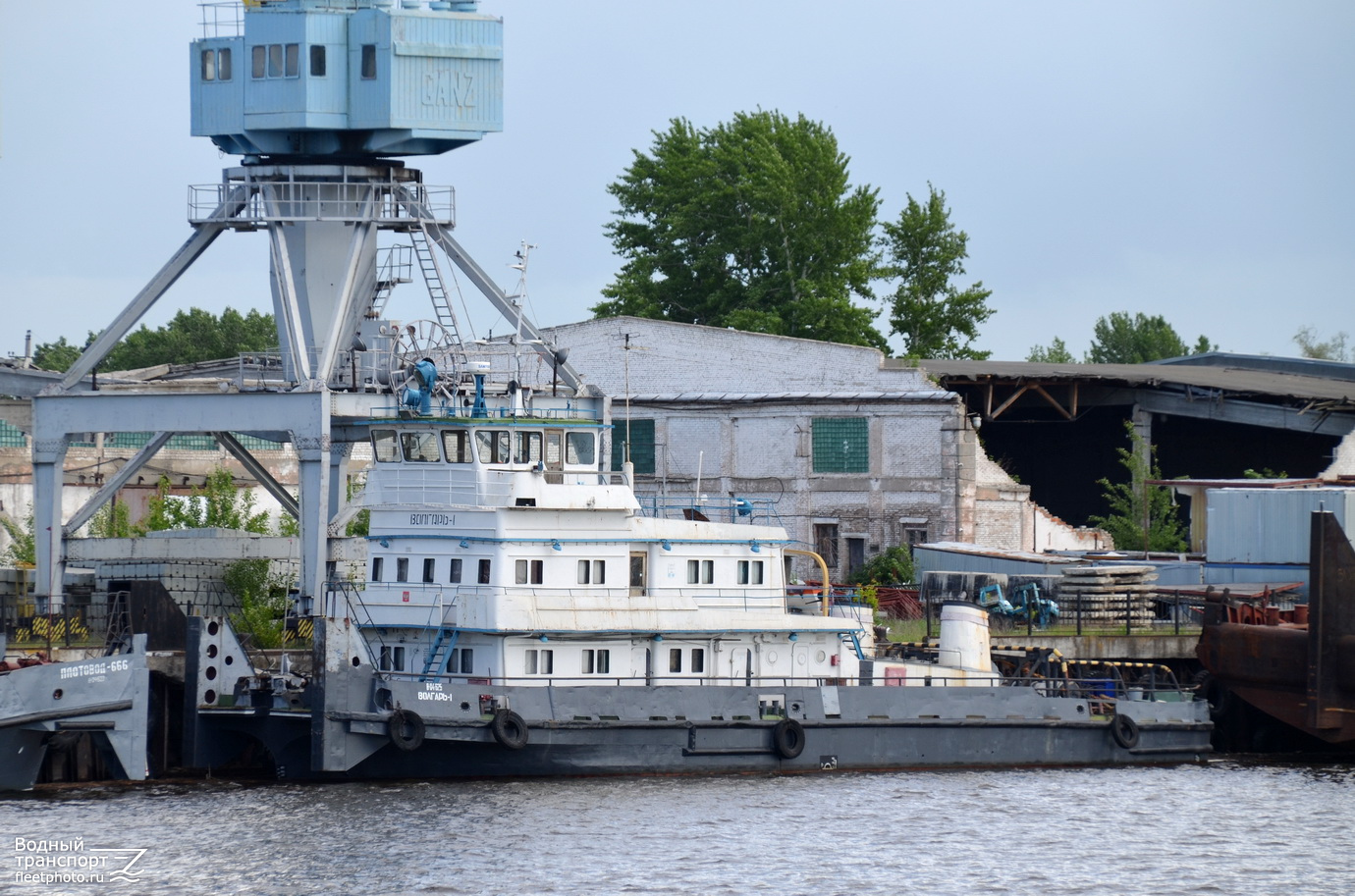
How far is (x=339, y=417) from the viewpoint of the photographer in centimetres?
3475

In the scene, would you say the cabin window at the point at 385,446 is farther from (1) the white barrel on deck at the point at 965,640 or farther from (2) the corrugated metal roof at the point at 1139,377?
(2) the corrugated metal roof at the point at 1139,377

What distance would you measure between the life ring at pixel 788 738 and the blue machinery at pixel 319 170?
876cm

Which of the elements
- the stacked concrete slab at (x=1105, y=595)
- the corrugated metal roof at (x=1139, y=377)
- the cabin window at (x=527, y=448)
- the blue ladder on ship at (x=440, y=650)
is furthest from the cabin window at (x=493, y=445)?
the corrugated metal roof at (x=1139, y=377)

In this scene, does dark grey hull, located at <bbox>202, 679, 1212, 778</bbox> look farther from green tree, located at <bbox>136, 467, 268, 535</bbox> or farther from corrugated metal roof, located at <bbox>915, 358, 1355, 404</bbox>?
corrugated metal roof, located at <bbox>915, 358, 1355, 404</bbox>

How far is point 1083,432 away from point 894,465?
10348mm

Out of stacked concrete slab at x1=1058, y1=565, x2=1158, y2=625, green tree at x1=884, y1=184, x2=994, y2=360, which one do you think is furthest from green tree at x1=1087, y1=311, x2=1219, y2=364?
stacked concrete slab at x1=1058, y1=565, x2=1158, y2=625

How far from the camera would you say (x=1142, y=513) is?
48594 mm

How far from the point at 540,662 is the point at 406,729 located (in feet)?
7.91

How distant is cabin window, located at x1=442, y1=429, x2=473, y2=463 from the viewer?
3047 centimetres

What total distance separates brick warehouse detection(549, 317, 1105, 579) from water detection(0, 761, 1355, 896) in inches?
656

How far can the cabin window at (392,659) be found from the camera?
3039 cm

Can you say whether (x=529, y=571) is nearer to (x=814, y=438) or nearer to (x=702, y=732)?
(x=702, y=732)

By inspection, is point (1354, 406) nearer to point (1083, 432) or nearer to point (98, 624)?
point (1083, 432)

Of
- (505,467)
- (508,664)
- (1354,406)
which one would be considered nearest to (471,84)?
(505,467)
